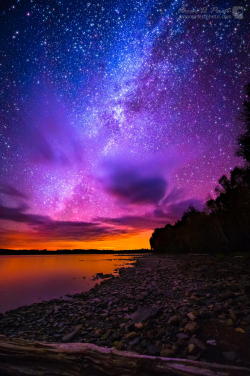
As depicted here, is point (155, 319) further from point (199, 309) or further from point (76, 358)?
point (76, 358)

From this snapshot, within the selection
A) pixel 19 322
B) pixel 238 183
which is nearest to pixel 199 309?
pixel 19 322

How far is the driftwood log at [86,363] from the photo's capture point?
12.4 ft

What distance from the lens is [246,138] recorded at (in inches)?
1132

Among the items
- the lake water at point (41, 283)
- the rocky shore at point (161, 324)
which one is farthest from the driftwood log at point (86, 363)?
the lake water at point (41, 283)

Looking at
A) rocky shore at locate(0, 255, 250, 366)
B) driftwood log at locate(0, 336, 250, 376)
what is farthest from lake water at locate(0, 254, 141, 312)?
driftwood log at locate(0, 336, 250, 376)

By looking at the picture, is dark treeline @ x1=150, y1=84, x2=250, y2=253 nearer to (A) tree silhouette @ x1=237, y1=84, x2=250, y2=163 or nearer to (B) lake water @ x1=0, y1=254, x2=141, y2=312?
(A) tree silhouette @ x1=237, y1=84, x2=250, y2=163

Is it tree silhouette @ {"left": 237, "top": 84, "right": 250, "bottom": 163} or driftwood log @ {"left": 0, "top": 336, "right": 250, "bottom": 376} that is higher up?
tree silhouette @ {"left": 237, "top": 84, "right": 250, "bottom": 163}

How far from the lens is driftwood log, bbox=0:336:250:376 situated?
149 inches

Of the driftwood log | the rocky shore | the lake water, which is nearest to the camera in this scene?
the driftwood log

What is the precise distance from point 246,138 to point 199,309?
2583cm

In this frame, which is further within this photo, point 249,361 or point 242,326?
point 242,326

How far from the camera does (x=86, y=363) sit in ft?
14.0

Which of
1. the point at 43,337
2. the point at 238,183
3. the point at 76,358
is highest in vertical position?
the point at 238,183

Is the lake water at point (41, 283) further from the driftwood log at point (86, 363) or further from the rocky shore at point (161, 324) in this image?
the driftwood log at point (86, 363)
